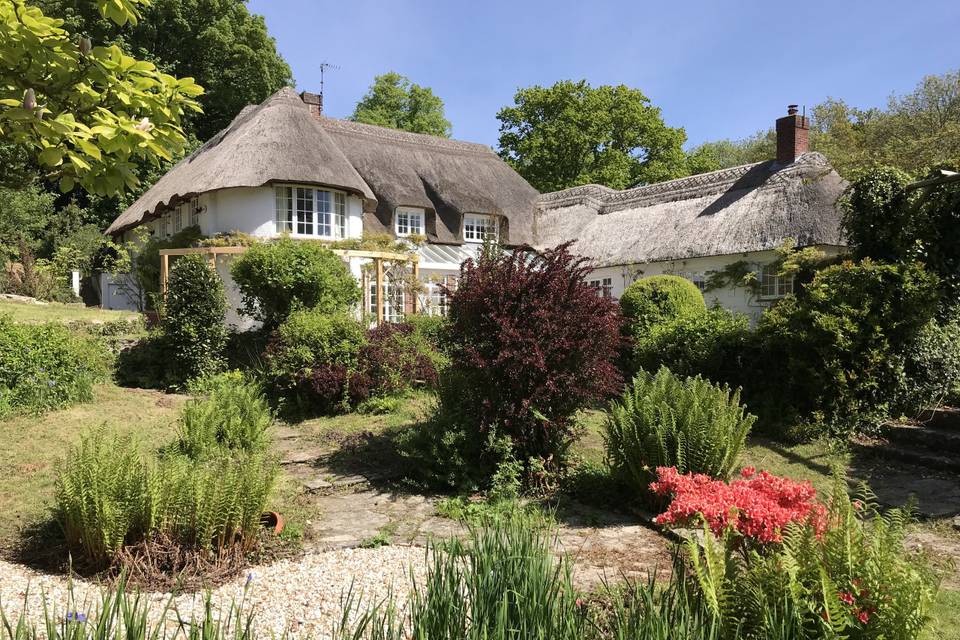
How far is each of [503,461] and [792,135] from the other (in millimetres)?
19521

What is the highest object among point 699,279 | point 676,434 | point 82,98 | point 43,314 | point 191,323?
point 82,98

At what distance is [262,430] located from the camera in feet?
24.7

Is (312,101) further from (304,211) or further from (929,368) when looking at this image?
(929,368)

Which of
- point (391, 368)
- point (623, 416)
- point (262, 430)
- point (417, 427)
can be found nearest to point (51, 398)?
point (262, 430)

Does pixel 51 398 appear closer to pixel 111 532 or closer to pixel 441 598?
pixel 111 532

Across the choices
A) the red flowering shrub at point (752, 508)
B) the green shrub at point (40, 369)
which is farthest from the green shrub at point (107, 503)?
A: the green shrub at point (40, 369)

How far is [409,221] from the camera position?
23.9m

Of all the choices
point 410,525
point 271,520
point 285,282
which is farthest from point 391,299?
point 271,520

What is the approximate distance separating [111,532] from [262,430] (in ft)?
11.2

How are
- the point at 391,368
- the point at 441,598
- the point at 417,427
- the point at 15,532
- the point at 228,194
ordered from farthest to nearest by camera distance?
the point at 228,194 < the point at 391,368 < the point at 417,427 < the point at 15,532 < the point at 441,598

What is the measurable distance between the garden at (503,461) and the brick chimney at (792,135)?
462 inches

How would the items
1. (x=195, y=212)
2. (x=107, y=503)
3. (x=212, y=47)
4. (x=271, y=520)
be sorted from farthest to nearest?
(x=212, y=47) < (x=195, y=212) < (x=271, y=520) < (x=107, y=503)

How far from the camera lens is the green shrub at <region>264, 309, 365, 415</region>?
9.71m

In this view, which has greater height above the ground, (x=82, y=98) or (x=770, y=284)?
(x=82, y=98)
